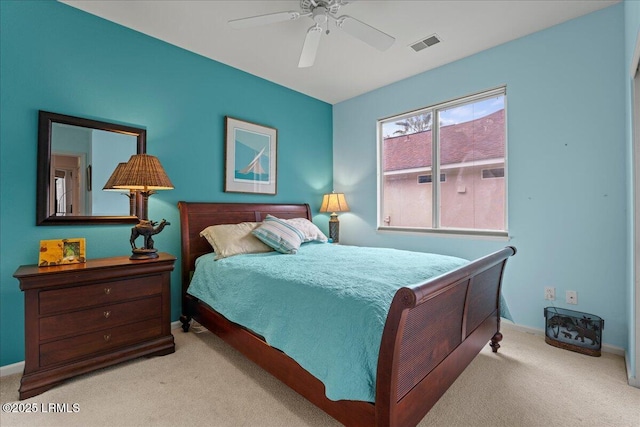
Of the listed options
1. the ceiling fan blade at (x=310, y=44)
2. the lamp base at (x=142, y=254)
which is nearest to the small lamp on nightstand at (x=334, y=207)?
the ceiling fan blade at (x=310, y=44)

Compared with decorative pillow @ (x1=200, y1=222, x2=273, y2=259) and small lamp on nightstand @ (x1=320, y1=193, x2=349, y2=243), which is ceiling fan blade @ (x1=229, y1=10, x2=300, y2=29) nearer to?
decorative pillow @ (x1=200, y1=222, x2=273, y2=259)

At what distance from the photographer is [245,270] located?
2141 millimetres

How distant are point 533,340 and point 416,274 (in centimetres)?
164

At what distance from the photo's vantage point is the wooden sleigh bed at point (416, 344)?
114 centimetres

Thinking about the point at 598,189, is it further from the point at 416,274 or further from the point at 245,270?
the point at 245,270

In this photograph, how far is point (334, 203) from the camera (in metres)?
4.17

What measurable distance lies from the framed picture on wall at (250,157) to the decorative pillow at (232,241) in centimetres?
65

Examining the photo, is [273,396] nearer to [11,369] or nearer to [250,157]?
[11,369]

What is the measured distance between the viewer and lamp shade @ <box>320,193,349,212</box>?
4160 mm

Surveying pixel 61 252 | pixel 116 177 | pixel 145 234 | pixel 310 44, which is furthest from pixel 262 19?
pixel 61 252

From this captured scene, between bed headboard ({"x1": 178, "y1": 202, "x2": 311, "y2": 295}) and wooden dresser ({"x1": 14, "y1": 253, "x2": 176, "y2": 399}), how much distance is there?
47 cm

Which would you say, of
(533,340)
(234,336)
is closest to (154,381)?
(234,336)

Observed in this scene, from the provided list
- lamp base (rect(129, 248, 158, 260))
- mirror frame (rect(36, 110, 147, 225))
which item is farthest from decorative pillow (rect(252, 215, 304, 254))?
mirror frame (rect(36, 110, 147, 225))

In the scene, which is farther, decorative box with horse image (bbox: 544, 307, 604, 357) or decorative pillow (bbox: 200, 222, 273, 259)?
decorative pillow (bbox: 200, 222, 273, 259)
